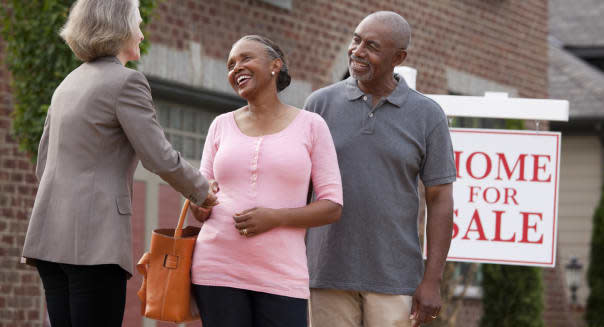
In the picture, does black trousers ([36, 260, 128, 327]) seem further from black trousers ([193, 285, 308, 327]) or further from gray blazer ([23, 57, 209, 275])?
black trousers ([193, 285, 308, 327])

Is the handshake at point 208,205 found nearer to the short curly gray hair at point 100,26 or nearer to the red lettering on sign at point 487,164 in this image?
the short curly gray hair at point 100,26

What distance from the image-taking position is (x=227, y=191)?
3.80 metres

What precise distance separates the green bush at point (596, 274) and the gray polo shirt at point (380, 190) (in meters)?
11.6

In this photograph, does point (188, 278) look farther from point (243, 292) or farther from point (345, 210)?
point (345, 210)

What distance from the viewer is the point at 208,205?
376 centimetres

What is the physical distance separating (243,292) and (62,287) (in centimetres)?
60

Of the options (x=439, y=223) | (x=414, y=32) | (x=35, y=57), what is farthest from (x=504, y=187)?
(x=414, y=32)

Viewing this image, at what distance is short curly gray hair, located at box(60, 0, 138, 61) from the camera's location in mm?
Result: 3658

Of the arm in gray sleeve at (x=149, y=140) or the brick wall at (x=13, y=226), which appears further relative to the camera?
the brick wall at (x=13, y=226)

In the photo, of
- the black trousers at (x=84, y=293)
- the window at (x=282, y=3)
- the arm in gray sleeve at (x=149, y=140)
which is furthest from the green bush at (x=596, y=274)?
the black trousers at (x=84, y=293)

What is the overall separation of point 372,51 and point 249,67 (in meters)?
0.58

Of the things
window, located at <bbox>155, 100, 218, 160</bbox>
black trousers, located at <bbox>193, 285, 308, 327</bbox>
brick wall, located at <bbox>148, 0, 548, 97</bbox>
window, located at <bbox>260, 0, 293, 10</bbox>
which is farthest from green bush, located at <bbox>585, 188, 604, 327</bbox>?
black trousers, located at <bbox>193, 285, 308, 327</bbox>

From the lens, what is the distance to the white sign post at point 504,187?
20.0 ft

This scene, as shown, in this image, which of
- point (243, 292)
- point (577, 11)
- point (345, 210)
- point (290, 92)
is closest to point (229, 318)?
point (243, 292)
